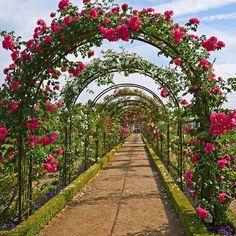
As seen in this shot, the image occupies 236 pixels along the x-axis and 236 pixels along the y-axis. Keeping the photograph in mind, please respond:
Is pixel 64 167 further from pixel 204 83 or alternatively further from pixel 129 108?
pixel 129 108

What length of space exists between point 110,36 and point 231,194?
8.48ft

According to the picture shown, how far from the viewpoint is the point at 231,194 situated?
495cm

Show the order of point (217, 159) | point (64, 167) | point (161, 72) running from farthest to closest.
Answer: point (161, 72), point (64, 167), point (217, 159)

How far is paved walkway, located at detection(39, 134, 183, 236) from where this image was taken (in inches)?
199

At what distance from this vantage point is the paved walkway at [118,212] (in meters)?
5.07

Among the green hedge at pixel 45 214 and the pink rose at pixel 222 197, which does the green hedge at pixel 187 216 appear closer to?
the pink rose at pixel 222 197

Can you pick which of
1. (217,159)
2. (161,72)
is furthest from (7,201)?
(161,72)

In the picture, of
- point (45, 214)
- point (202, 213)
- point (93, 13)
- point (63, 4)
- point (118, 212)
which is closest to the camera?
point (202, 213)

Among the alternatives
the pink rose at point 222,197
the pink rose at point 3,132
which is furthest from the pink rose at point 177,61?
the pink rose at point 3,132

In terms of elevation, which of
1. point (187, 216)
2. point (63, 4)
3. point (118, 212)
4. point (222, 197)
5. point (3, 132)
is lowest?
point (118, 212)

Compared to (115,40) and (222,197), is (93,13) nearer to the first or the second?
(115,40)

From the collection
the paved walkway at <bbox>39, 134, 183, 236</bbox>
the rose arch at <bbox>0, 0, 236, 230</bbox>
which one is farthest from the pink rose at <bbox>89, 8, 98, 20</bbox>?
the paved walkway at <bbox>39, 134, 183, 236</bbox>

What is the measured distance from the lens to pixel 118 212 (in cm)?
613

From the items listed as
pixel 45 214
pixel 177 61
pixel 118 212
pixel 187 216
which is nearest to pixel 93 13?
pixel 177 61
